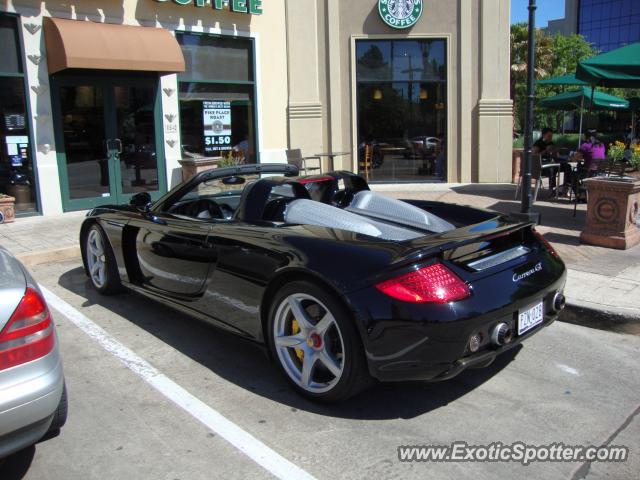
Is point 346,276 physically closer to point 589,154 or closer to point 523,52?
point 589,154

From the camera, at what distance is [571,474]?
2840mm

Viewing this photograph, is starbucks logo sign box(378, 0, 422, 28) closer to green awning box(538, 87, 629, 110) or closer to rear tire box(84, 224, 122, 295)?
green awning box(538, 87, 629, 110)

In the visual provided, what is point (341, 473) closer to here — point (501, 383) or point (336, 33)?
point (501, 383)

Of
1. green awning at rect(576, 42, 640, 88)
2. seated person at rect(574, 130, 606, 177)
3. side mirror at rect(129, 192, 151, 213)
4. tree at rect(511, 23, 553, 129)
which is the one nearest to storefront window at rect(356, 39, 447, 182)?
seated person at rect(574, 130, 606, 177)

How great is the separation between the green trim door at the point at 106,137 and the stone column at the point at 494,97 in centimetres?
719

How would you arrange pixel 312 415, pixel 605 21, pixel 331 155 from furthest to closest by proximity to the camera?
pixel 605 21, pixel 331 155, pixel 312 415

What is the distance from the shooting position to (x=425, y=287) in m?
3.11

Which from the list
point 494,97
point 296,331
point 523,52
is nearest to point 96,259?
point 296,331

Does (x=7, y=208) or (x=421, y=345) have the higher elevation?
(x=7, y=208)

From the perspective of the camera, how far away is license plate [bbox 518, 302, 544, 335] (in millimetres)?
3434

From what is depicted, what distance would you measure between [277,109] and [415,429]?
37.4ft

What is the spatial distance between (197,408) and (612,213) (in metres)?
5.74

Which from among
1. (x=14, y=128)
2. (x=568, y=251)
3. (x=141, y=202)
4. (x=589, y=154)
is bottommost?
(x=568, y=251)

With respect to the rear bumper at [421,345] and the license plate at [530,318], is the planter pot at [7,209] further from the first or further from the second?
the license plate at [530,318]
